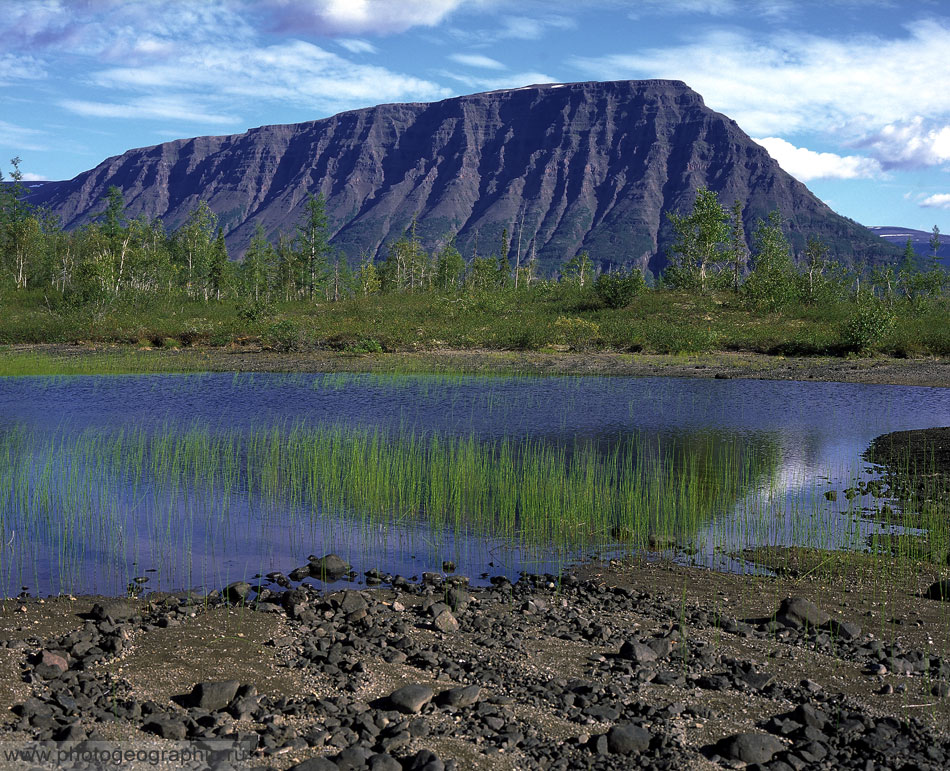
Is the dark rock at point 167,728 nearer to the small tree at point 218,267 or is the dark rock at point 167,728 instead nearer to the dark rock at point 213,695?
the dark rock at point 213,695

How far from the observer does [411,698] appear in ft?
22.4

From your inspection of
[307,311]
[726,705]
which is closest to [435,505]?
[726,705]

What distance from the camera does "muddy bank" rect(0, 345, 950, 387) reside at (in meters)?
38.0

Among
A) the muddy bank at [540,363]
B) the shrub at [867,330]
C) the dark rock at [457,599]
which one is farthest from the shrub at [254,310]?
the dark rock at [457,599]

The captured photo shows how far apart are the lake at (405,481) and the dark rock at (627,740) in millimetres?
4791

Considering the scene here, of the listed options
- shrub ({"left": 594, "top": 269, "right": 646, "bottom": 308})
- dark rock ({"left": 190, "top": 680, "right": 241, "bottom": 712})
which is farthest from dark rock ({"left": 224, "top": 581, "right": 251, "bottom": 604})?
shrub ({"left": 594, "top": 269, "right": 646, "bottom": 308})

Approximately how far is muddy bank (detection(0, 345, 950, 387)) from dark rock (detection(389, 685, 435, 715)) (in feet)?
101

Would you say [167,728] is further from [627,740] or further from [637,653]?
[637,653]

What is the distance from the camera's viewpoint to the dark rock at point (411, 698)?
6.77m

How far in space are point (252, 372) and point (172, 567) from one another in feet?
88.1

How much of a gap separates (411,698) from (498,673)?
1033 millimetres

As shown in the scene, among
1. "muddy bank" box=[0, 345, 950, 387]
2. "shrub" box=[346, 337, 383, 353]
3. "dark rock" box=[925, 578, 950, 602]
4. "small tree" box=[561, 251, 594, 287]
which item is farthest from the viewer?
"small tree" box=[561, 251, 594, 287]

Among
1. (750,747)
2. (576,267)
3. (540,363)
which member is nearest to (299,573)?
(750,747)

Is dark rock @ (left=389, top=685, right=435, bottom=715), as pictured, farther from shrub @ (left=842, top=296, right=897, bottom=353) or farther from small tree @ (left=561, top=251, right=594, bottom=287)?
small tree @ (left=561, top=251, right=594, bottom=287)
